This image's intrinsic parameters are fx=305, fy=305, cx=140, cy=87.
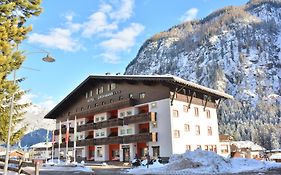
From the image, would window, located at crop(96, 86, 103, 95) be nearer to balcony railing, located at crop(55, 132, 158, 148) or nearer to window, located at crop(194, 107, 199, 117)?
balcony railing, located at crop(55, 132, 158, 148)

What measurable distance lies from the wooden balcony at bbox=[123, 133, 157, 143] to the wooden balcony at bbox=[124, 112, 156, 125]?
2.03 m

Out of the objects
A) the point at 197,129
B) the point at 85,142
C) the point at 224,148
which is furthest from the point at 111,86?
the point at 224,148

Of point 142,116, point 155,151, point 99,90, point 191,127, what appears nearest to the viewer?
point 155,151

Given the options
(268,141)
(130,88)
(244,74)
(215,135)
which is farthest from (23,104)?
(244,74)

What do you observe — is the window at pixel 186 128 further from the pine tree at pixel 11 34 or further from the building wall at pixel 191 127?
the pine tree at pixel 11 34

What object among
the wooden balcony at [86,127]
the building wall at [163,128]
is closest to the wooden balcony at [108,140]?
the wooden balcony at [86,127]

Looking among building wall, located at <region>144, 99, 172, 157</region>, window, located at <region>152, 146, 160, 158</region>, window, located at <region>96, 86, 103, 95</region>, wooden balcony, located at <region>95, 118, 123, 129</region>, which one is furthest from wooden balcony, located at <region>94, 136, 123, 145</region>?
window, located at <region>96, 86, 103, 95</region>

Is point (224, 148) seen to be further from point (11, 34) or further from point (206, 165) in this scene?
point (11, 34)

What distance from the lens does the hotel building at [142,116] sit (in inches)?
1678

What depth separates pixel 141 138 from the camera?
144ft

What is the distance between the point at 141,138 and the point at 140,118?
2.87 metres

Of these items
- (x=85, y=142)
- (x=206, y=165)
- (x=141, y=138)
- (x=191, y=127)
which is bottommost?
(x=206, y=165)

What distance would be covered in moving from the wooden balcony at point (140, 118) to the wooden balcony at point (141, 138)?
2.03 m

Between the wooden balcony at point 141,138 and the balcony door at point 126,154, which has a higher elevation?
the wooden balcony at point 141,138
